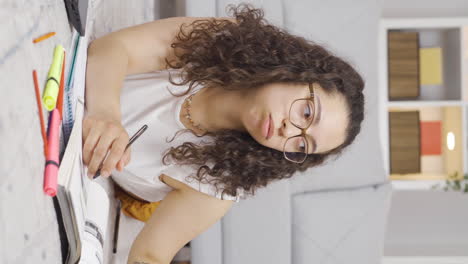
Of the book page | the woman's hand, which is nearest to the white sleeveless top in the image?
the book page

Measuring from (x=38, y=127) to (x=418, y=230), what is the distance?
227 cm

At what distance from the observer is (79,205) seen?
0.73 meters

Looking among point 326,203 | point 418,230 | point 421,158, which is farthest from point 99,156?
point 418,230

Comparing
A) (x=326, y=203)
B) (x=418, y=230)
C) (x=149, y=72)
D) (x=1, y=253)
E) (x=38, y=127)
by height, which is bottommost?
(x=418, y=230)

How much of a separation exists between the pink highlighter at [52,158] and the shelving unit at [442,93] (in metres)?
1.74

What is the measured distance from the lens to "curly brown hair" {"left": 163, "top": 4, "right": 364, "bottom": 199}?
120 cm

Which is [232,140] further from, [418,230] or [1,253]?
[418,230]

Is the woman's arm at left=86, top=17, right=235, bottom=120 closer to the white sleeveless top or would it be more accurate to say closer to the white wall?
the white sleeveless top

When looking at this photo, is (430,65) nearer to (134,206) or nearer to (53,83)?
(134,206)

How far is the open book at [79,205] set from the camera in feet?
2.16

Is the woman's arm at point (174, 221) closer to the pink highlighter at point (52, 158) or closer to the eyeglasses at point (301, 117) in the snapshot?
the eyeglasses at point (301, 117)

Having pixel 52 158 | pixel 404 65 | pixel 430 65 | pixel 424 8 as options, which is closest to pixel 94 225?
pixel 52 158

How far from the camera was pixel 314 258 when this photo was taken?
189 cm

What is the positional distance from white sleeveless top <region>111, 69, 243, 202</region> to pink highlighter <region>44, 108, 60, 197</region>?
26.2 inches
